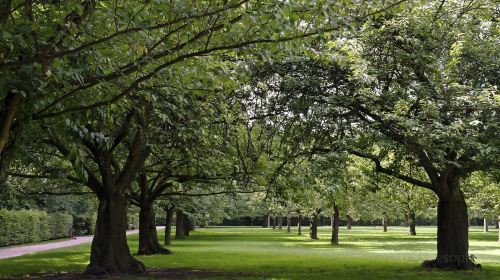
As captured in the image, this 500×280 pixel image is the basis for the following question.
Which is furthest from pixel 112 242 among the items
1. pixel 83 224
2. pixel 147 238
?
pixel 83 224

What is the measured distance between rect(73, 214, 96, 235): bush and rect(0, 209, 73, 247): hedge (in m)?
3.97

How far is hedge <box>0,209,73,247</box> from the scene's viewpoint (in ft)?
105

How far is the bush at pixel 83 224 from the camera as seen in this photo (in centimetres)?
5112

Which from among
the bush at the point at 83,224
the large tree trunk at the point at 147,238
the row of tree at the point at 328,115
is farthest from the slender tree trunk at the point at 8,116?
the bush at the point at 83,224

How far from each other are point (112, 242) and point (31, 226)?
80.0ft

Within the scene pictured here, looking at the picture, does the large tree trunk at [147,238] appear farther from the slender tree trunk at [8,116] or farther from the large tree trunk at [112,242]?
the slender tree trunk at [8,116]

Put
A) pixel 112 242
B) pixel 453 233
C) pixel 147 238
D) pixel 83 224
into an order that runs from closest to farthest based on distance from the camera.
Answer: pixel 112 242, pixel 453 233, pixel 147 238, pixel 83 224

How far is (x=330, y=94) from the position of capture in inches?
524

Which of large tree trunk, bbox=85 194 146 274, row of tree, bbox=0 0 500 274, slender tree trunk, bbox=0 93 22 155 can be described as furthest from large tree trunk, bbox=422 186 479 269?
slender tree trunk, bbox=0 93 22 155

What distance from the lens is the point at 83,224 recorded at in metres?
51.8

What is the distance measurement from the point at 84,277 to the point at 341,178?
7766 millimetres

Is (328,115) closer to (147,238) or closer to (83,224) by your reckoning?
(147,238)

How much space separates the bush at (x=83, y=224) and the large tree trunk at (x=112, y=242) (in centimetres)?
3761

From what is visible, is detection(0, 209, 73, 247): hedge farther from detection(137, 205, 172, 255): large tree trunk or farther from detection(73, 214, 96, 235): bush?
detection(137, 205, 172, 255): large tree trunk
